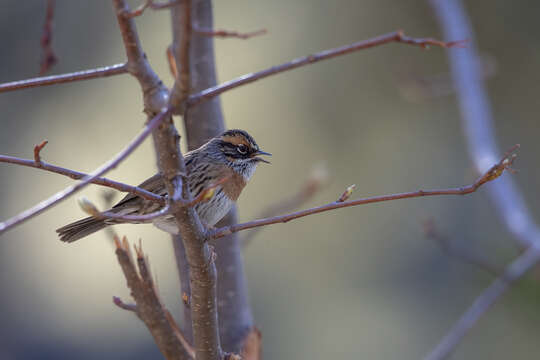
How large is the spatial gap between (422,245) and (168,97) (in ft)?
22.4

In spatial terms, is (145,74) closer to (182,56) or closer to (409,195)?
(182,56)

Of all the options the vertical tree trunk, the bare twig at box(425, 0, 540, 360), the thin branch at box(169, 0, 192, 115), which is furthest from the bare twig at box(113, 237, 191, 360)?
the bare twig at box(425, 0, 540, 360)

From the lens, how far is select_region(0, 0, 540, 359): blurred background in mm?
8016

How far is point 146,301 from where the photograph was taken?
10.1 ft

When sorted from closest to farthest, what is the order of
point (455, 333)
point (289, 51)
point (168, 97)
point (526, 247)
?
point (168, 97) < point (455, 333) < point (526, 247) < point (289, 51)

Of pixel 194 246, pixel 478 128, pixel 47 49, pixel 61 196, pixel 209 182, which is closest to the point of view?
pixel 61 196

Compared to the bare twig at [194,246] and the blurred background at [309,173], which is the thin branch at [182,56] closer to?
the bare twig at [194,246]

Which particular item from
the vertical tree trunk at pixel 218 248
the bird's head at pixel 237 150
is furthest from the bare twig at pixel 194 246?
the bird's head at pixel 237 150

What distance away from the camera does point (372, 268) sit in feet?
26.8

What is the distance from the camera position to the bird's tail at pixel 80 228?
3.70 meters

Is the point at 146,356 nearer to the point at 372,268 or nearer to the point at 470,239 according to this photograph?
the point at 372,268

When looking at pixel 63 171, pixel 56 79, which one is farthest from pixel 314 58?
pixel 63 171

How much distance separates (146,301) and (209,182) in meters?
1.10

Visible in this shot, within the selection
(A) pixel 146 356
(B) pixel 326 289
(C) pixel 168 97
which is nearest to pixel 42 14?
(A) pixel 146 356
